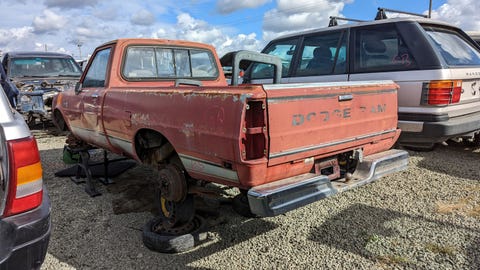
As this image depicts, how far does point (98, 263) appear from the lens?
2980 millimetres

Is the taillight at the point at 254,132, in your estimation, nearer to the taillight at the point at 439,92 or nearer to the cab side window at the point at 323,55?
the taillight at the point at 439,92

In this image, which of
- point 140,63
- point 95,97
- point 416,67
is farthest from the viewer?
point 416,67

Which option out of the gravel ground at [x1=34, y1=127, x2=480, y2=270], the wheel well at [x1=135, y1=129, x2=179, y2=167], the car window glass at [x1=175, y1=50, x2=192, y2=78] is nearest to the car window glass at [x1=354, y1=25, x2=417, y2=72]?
the gravel ground at [x1=34, y1=127, x2=480, y2=270]

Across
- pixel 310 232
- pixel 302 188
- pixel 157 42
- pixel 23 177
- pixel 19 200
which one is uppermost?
pixel 157 42

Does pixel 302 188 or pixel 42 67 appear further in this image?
pixel 42 67

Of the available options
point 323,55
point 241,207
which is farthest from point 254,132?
point 323,55

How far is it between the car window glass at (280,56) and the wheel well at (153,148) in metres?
3.37

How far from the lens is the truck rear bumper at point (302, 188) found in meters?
2.37

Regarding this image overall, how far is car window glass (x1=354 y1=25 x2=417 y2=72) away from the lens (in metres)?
4.57

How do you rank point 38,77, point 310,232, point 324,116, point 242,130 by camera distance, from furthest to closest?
point 38,77 → point 310,232 → point 324,116 → point 242,130

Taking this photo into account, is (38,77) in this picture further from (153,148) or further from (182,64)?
(153,148)

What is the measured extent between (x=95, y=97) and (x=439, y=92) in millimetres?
3998

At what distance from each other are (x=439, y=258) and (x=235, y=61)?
231cm

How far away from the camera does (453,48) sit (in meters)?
4.85
